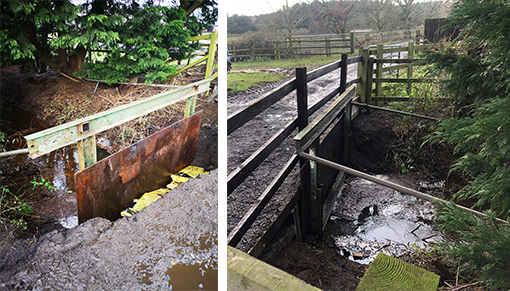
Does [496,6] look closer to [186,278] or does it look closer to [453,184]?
[186,278]

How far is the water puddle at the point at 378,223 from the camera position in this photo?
211 centimetres

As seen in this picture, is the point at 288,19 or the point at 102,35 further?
the point at 288,19

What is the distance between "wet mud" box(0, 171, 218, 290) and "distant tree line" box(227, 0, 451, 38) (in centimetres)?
309

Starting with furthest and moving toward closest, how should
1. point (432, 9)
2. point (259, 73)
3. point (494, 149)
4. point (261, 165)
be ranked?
point (259, 73), point (432, 9), point (261, 165), point (494, 149)

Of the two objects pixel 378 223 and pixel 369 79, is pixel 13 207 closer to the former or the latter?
pixel 378 223

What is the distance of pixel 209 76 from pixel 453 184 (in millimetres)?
2243

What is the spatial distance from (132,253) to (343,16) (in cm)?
450

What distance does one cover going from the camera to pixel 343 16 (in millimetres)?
4816

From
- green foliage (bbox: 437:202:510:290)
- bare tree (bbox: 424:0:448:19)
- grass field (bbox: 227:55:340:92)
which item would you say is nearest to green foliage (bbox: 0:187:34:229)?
green foliage (bbox: 437:202:510:290)

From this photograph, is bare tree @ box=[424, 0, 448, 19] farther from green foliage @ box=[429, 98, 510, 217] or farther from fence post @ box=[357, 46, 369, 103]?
green foliage @ box=[429, 98, 510, 217]

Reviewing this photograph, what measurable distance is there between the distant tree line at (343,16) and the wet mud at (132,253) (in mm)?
3092

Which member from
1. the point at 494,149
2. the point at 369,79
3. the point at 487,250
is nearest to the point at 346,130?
the point at 369,79

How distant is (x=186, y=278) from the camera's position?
1.33 metres

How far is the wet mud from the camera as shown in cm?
118
